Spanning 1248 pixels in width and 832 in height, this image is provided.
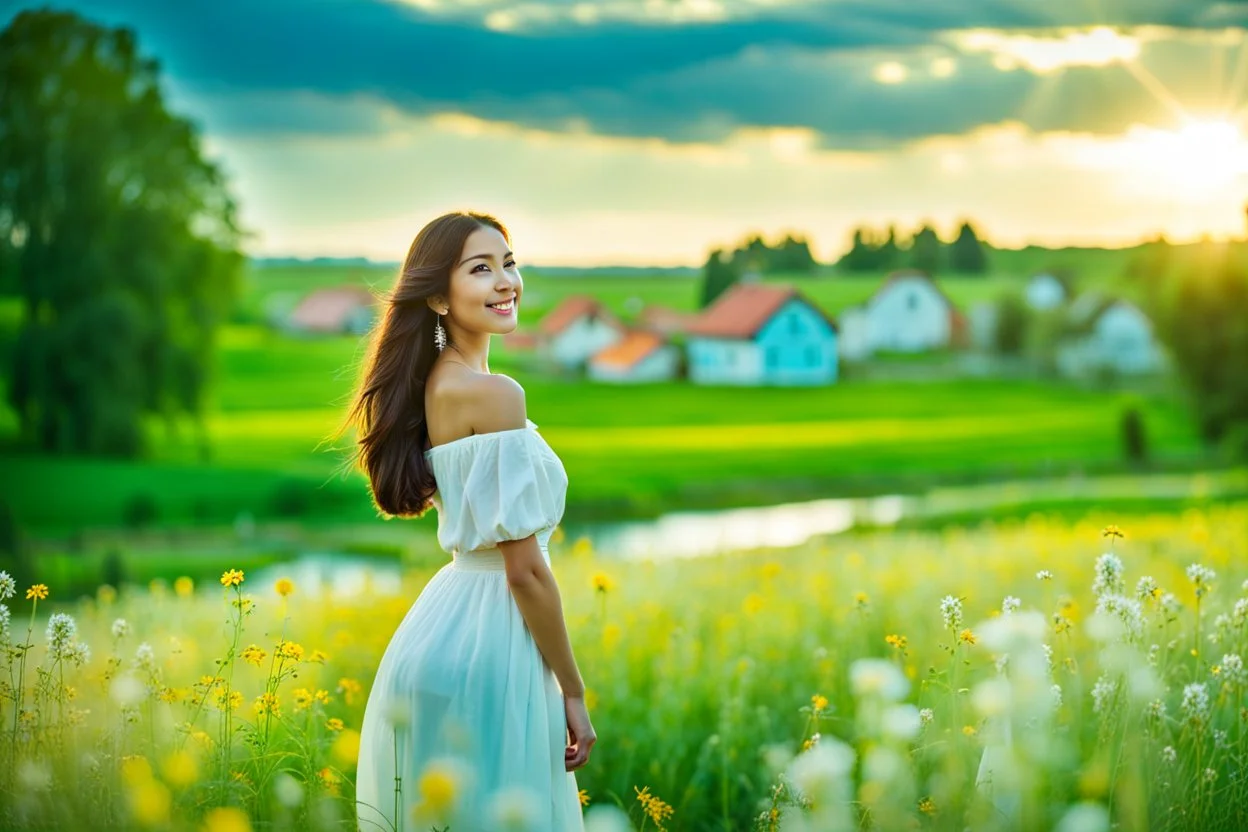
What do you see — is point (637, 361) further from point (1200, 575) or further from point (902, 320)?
point (1200, 575)

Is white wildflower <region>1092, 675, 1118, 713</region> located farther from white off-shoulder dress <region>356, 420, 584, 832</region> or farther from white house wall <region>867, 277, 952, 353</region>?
white house wall <region>867, 277, 952, 353</region>

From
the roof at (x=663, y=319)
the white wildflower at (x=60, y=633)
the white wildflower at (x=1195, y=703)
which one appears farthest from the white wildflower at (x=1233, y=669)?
the roof at (x=663, y=319)

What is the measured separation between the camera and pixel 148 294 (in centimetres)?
3288

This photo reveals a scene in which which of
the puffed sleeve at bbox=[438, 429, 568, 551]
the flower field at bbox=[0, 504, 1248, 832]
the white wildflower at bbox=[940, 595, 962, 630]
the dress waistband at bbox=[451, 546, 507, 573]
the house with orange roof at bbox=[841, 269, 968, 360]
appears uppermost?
the house with orange roof at bbox=[841, 269, 968, 360]

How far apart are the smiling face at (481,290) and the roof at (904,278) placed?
63.2 m

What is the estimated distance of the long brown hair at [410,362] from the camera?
12.2 feet

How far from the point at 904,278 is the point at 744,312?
12.3 metres

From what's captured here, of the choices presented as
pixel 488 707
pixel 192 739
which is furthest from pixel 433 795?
pixel 192 739

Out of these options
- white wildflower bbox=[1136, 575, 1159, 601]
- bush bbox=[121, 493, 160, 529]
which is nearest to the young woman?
white wildflower bbox=[1136, 575, 1159, 601]

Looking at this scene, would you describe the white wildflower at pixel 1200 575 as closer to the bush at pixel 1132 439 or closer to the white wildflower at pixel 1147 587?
the white wildflower at pixel 1147 587

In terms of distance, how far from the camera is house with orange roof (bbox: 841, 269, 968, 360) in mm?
Answer: 64562

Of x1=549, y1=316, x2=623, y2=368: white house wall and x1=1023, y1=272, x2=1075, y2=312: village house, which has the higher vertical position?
x1=1023, y1=272, x2=1075, y2=312: village house

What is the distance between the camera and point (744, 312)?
60500mm

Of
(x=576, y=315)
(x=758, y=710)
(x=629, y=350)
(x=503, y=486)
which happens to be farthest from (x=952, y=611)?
(x=576, y=315)
